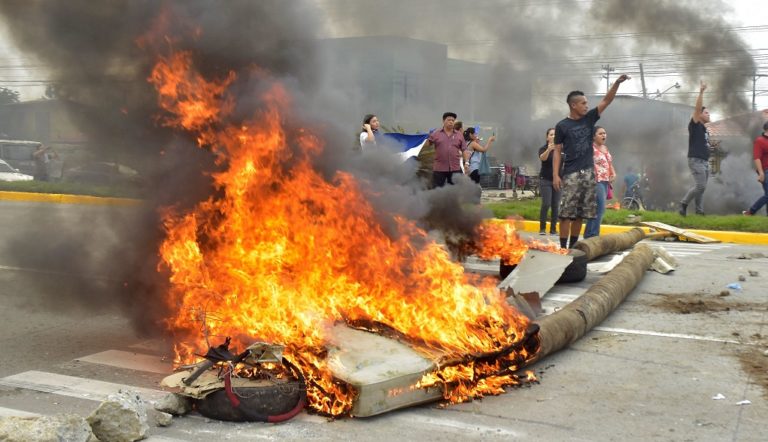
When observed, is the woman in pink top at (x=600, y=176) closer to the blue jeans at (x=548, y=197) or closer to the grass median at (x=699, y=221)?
the blue jeans at (x=548, y=197)

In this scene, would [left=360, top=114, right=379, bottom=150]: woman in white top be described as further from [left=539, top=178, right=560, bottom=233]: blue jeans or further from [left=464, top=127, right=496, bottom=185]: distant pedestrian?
[left=539, top=178, right=560, bottom=233]: blue jeans

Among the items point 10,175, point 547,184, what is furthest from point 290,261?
point 10,175

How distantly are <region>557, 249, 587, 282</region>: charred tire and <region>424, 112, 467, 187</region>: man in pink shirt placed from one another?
9.99ft

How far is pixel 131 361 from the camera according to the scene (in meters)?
5.08

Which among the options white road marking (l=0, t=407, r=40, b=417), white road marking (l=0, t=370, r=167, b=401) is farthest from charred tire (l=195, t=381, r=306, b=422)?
white road marking (l=0, t=407, r=40, b=417)

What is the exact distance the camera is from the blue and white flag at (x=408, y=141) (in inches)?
464

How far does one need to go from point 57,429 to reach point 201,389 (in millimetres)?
754

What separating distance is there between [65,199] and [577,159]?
10864 mm

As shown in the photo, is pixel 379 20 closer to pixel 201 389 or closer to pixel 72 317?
pixel 72 317

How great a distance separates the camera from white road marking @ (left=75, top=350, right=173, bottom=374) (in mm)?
4902

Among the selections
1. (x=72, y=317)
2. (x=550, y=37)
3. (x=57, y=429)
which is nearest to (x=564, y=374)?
(x=57, y=429)

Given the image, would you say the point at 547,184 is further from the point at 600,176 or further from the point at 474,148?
the point at 600,176

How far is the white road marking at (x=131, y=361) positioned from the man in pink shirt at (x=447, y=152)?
597cm

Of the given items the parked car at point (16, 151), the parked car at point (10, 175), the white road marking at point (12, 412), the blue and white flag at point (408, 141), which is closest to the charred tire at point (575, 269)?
the blue and white flag at point (408, 141)
